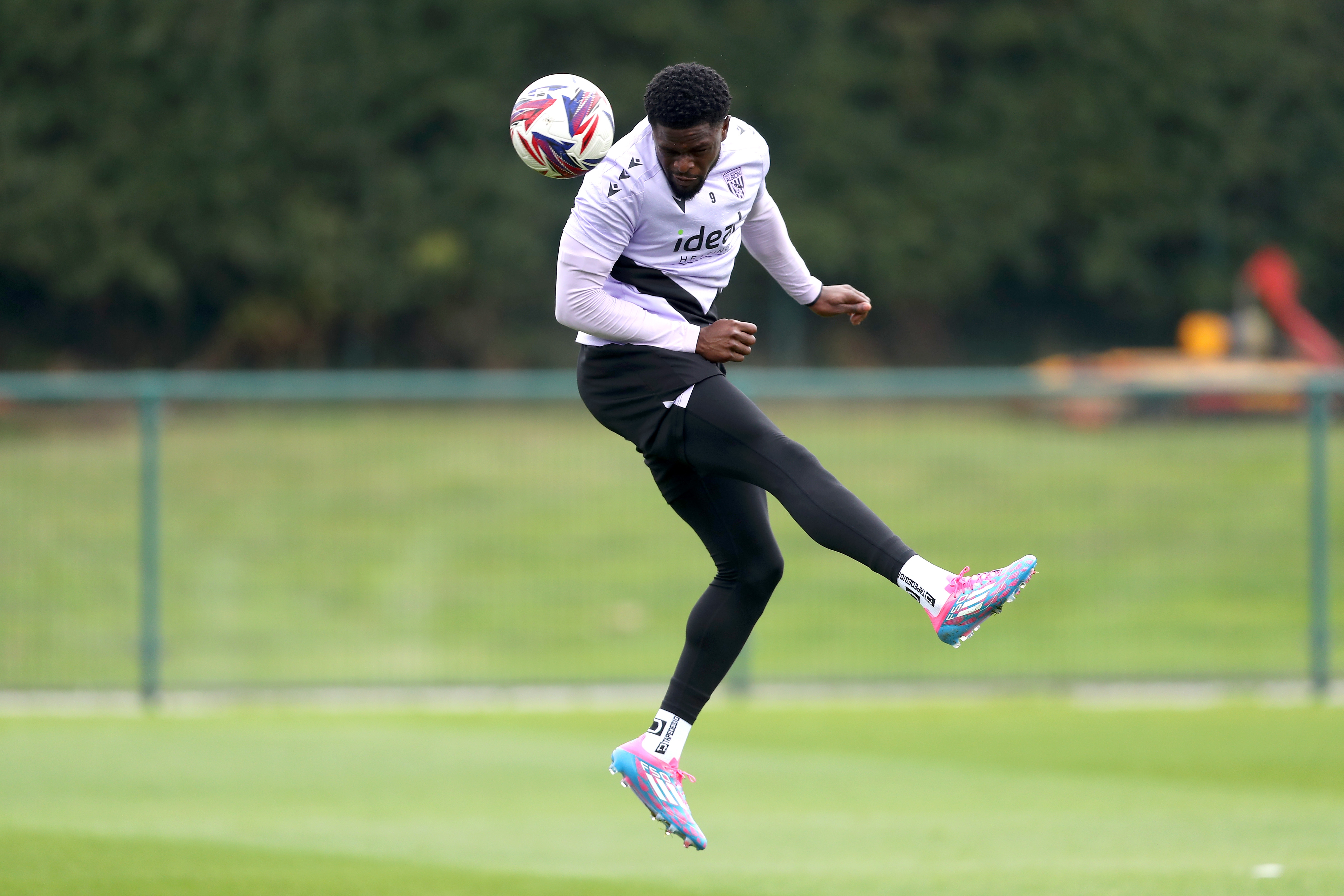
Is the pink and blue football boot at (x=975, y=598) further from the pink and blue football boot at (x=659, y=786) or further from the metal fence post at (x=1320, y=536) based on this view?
the metal fence post at (x=1320, y=536)

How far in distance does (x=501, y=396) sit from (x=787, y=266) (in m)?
6.79

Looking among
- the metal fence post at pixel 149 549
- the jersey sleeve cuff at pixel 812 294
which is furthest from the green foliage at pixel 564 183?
the jersey sleeve cuff at pixel 812 294

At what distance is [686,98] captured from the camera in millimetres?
5172

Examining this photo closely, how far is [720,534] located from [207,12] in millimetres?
23877

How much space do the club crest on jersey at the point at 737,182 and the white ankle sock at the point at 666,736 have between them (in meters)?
1.84

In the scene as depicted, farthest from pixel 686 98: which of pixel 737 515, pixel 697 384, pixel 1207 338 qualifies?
pixel 1207 338

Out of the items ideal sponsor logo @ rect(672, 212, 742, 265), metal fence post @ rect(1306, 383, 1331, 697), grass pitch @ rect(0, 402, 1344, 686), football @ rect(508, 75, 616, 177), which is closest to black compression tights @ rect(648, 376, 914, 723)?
ideal sponsor logo @ rect(672, 212, 742, 265)

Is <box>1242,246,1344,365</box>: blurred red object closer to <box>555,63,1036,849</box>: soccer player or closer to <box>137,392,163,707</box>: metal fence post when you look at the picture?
<box>137,392,163,707</box>: metal fence post

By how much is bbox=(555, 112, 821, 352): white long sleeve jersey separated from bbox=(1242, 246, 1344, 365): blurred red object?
23.4 meters

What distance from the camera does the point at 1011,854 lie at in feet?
Answer: 24.3

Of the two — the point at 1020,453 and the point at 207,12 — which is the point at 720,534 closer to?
the point at 1020,453

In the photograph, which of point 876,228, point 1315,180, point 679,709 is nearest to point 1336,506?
point 679,709

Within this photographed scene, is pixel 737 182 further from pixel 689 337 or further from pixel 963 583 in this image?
pixel 963 583

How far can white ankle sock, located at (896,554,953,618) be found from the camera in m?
5.11
